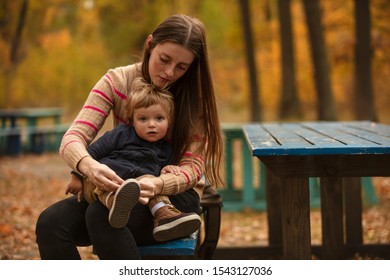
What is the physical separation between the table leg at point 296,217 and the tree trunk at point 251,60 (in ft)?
38.8

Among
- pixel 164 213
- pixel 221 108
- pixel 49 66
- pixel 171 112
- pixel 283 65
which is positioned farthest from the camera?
pixel 49 66

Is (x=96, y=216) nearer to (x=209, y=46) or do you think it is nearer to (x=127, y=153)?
(x=127, y=153)

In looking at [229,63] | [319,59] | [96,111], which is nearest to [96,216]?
[96,111]

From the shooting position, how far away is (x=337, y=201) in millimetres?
4516

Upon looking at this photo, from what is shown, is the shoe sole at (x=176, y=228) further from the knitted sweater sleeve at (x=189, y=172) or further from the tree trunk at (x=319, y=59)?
the tree trunk at (x=319, y=59)

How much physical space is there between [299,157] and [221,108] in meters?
0.64

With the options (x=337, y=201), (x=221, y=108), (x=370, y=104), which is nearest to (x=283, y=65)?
(x=370, y=104)

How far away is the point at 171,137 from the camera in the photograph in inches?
129

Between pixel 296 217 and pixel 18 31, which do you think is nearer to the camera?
pixel 296 217

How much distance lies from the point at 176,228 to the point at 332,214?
6.48ft

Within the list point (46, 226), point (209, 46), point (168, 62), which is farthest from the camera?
point (209, 46)

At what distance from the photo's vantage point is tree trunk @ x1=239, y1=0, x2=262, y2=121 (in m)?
14.9

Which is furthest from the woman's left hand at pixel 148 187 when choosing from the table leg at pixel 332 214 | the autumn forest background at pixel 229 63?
the autumn forest background at pixel 229 63
